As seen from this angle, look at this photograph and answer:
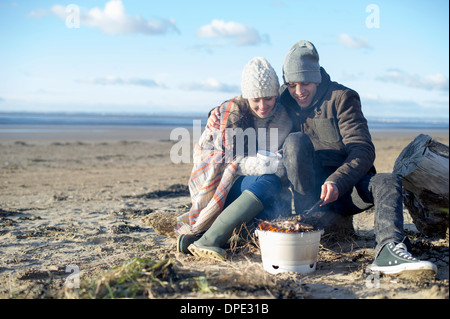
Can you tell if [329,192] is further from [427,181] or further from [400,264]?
[427,181]

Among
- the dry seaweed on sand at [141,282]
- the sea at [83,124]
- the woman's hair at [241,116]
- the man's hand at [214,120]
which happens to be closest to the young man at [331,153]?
the woman's hair at [241,116]

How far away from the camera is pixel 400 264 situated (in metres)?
2.73

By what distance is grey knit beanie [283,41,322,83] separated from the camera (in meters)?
3.54

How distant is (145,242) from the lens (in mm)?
4184

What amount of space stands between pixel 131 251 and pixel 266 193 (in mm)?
1377

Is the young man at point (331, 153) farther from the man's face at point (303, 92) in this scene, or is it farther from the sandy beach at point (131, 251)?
the sandy beach at point (131, 251)

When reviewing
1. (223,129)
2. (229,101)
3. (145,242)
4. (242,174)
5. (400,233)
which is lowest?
(145,242)

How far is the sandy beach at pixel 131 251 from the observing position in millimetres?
2646

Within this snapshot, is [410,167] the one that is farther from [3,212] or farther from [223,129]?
[3,212]

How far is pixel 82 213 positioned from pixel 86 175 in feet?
12.2

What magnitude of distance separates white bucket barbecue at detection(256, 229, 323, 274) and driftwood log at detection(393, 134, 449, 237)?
0.91 m

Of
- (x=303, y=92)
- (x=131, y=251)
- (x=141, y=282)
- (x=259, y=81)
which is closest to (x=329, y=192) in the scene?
(x=303, y=92)

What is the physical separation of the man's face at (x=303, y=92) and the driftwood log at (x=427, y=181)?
2.95ft

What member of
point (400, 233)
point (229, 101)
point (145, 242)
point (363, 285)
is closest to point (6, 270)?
point (145, 242)
